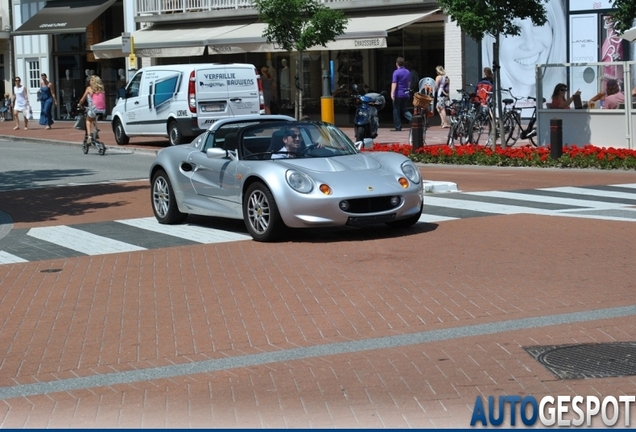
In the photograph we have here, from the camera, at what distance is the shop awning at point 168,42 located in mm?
36094

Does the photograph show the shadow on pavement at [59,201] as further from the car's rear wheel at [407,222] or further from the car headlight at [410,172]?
the car headlight at [410,172]

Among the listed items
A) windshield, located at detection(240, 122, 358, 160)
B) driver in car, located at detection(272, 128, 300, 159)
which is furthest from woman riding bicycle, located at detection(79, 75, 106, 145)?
driver in car, located at detection(272, 128, 300, 159)

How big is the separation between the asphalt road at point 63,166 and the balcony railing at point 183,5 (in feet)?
30.8

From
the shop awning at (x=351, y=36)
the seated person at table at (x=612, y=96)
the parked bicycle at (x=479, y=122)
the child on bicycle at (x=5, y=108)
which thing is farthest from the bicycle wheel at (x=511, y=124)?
the child on bicycle at (x=5, y=108)

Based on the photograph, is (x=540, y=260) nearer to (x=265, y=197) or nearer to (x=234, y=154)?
(x=265, y=197)

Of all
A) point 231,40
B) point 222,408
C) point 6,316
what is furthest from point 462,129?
point 222,408

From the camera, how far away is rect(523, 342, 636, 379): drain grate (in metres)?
6.56

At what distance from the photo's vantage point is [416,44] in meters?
33.8

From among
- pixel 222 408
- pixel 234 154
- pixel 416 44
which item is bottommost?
pixel 222 408

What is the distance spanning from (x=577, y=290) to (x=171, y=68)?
19.3 m

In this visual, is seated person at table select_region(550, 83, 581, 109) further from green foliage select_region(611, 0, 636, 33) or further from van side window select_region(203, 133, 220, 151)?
van side window select_region(203, 133, 220, 151)

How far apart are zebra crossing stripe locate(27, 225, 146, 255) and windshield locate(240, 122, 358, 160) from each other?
68.5 inches

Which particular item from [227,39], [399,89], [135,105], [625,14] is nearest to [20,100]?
[227,39]

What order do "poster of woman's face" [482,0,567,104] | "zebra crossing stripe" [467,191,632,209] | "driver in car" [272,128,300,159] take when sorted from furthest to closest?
1. "poster of woman's face" [482,0,567,104]
2. "zebra crossing stripe" [467,191,632,209]
3. "driver in car" [272,128,300,159]
